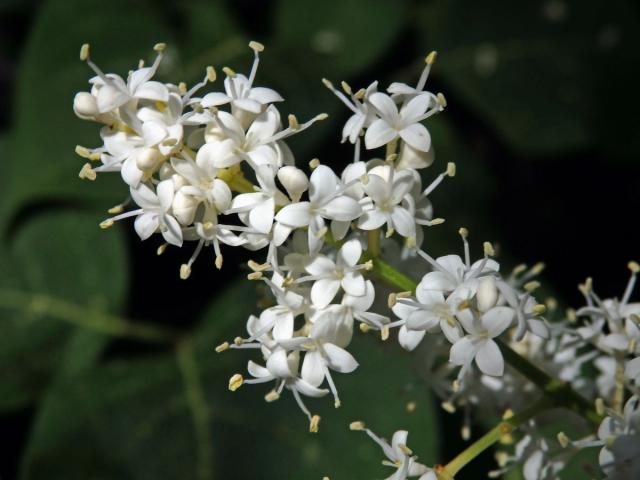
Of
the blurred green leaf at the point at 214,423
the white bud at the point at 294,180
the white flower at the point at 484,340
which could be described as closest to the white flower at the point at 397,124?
the white bud at the point at 294,180

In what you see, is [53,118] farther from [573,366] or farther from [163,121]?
[573,366]

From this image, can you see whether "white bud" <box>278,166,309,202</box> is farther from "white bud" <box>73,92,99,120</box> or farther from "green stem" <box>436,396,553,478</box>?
"green stem" <box>436,396,553,478</box>

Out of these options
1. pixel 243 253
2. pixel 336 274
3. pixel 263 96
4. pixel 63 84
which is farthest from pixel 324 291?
pixel 63 84

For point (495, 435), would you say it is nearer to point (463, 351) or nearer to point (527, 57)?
point (463, 351)

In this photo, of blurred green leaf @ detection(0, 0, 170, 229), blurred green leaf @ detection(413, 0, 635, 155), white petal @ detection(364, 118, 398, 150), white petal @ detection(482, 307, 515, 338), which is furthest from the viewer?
blurred green leaf @ detection(413, 0, 635, 155)

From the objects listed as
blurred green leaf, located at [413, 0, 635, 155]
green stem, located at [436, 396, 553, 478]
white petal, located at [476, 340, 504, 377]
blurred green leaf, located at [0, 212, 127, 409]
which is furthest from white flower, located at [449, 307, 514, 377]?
blurred green leaf, located at [413, 0, 635, 155]

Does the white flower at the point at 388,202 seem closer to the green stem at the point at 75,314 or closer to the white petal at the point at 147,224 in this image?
the white petal at the point at 147,224
